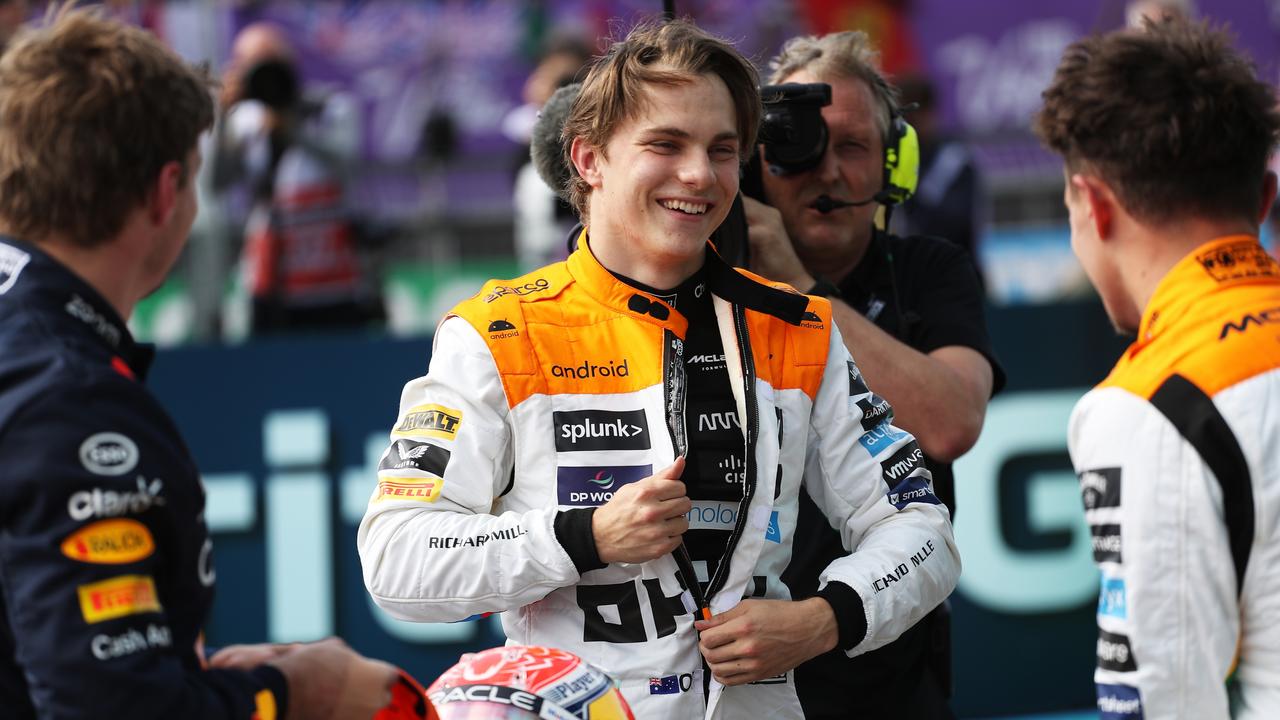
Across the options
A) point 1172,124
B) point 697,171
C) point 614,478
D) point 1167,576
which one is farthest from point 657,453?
point 1172,124

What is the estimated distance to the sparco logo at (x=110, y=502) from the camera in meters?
1.61

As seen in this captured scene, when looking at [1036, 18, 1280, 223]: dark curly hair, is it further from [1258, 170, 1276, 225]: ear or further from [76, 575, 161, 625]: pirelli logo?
[76, 575, 161, 625]: pirelli logo

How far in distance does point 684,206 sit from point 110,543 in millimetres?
1123

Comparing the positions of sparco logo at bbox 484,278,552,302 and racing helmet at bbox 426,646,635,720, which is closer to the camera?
racing helmet at bbox 426,646,635,720

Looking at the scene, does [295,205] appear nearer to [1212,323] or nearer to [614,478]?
[614,478]

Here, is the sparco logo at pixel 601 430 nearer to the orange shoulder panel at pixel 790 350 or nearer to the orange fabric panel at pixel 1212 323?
the orange shoulder panel at pixel 790 350

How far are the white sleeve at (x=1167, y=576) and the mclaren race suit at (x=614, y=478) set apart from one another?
→ 0.52 metres

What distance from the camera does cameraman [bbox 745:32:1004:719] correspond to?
9.49 feet

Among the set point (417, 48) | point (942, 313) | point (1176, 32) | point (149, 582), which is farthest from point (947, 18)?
point (149, 582)

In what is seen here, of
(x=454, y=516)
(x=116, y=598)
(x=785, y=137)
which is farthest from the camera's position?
(x=785, y=137)

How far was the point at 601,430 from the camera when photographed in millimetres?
2348

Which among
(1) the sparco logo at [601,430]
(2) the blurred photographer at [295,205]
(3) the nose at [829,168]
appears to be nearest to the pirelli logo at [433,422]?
(1) the sparco logo at [601,430]

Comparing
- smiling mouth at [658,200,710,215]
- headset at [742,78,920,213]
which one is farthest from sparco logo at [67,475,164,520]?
headset at [742,78,920,213]

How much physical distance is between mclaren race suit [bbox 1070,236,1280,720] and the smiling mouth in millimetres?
761
